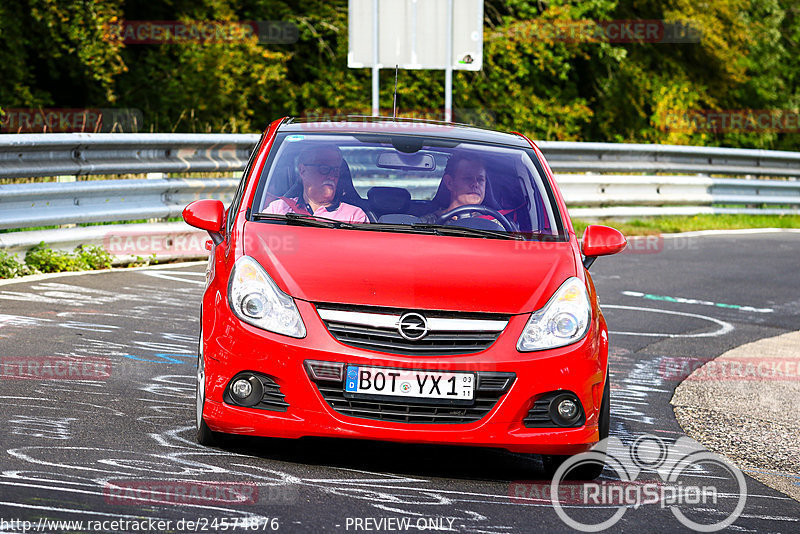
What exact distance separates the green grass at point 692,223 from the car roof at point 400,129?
947cm

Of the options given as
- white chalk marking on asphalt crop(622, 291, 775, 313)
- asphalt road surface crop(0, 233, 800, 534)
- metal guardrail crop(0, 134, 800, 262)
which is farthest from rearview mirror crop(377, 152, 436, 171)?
white chalk marking on asphalt crop(622, 291, 775, 313)

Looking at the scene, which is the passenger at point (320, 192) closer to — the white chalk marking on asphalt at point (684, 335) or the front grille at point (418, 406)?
the front grille at point (418, 406)

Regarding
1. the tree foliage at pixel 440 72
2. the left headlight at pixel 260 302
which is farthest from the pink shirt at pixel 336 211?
the tree foliage at pixel 440 72

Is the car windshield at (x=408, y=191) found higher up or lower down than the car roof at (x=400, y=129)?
lower down

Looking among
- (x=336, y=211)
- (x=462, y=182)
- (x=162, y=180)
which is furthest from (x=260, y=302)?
(x=162, y=180)

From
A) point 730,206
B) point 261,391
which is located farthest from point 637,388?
point 730,206

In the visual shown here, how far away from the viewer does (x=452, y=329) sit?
504cm

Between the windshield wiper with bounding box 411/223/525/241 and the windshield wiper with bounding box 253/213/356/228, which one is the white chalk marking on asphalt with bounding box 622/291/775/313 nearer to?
the windshield wiper with bounding box 411/223/525/241

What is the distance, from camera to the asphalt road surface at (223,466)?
4324 mm

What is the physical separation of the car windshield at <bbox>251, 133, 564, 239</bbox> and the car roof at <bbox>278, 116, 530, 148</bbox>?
0.07 meters

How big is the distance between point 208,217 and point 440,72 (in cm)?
2473

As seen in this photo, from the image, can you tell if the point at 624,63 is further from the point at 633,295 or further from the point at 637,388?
the point at 637,388

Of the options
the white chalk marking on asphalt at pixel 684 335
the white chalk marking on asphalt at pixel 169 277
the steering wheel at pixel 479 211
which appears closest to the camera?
the steering wheel at pixel 479 211

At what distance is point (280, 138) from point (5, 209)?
15.0 feet
